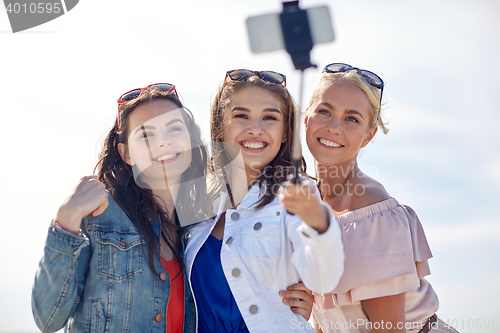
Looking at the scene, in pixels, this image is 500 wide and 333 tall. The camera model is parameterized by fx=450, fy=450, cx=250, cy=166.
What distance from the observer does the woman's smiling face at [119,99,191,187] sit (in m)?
3.81

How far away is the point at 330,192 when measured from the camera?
4.30 meters

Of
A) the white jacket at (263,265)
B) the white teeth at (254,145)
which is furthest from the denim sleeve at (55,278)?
the white teeth at (254,145)

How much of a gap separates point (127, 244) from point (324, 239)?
1648 mm

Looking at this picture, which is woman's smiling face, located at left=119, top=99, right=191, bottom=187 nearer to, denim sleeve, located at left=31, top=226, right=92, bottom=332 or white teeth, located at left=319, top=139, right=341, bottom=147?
denim sleeve, located at left=31, top=226, right=92, bottom=332

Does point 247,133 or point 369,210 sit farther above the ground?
point 247,133

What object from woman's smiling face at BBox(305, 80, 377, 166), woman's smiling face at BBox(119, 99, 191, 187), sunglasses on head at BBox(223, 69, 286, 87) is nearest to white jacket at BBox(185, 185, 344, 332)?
woman's smiling face at BBox(119, 99, 191, 187)

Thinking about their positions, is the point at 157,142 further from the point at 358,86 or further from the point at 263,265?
the point at 358,86

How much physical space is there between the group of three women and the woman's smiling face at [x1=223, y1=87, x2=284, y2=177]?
1cm

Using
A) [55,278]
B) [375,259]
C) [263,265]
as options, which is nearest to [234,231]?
[263,265]

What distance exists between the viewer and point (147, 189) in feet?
12.9

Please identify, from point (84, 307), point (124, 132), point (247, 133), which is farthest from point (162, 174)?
point (84, 307)

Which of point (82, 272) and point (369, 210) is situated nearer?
point (82, 272)

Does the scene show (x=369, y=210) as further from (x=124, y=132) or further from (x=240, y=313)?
(x=124, y=132)

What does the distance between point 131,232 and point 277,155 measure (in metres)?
1.39
